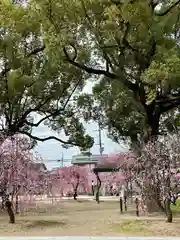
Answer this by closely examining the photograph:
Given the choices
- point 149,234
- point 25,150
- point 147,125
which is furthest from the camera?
point 147,125

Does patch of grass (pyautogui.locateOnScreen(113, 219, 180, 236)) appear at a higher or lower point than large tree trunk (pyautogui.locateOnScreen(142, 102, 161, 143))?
lower

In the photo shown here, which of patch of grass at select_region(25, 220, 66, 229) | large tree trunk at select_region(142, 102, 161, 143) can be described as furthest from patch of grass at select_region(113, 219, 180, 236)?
large tree trunk at select_region(142, 102, 161, 143)

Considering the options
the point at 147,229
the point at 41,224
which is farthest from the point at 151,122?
the point at 147,229

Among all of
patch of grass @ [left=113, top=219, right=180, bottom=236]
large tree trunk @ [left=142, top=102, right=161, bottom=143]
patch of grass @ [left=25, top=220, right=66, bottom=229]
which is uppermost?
large tree trunk @ [left=142, top=102, right=161, bottom=143]

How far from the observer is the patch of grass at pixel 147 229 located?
12797 mm

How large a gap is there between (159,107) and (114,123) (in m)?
9.00

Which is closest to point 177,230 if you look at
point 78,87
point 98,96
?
point 98,96

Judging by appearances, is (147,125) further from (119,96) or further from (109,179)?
(109,179)

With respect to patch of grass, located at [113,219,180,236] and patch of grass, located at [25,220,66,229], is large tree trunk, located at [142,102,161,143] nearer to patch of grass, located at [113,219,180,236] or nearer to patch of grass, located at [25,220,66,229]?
patch of grass, located at [113,219,180,236]

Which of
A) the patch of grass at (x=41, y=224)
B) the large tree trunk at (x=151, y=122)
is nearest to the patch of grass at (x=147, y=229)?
the patch of grass at (x=41, y=224)

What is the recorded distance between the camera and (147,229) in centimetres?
1364

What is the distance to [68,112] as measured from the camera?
30.6 metres

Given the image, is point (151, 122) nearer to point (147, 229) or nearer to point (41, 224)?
point (41, 224)

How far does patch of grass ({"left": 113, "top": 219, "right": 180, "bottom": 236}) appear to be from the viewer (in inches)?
504
